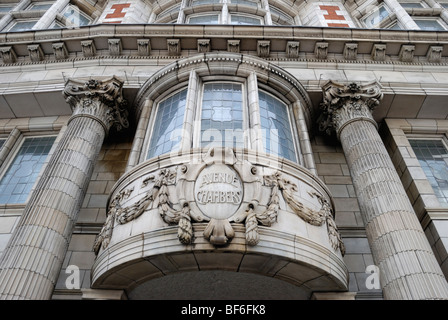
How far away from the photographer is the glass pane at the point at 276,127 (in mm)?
9062

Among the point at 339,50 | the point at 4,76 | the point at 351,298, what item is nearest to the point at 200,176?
the point at 351,298

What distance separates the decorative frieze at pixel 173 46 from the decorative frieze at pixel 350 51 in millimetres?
6163

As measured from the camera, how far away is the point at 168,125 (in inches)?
386

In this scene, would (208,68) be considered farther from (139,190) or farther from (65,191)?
(65,191)

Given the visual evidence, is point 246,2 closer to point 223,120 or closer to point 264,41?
point 264,41

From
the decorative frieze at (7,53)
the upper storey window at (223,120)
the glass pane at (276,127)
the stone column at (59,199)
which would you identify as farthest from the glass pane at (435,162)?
the decorative frieze at (7,53)

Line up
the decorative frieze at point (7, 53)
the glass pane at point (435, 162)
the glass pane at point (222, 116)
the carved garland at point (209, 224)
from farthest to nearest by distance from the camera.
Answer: the decorative frieze at point (7, 53)
the glass pane at point (435, 162)
the glass pane at point (222, 116)
the carved garland at point (209, 224)

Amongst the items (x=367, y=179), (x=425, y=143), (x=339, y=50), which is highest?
(x=339, y=50)

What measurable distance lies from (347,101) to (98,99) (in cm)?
773

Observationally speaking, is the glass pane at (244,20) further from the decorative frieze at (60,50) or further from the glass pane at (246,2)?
the decorative frieze at (60,50)

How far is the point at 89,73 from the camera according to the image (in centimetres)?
1250

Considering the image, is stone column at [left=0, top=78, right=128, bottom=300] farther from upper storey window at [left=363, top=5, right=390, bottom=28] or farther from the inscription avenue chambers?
upper storey window at [left=363, top=5, right=390, bottom=28]
